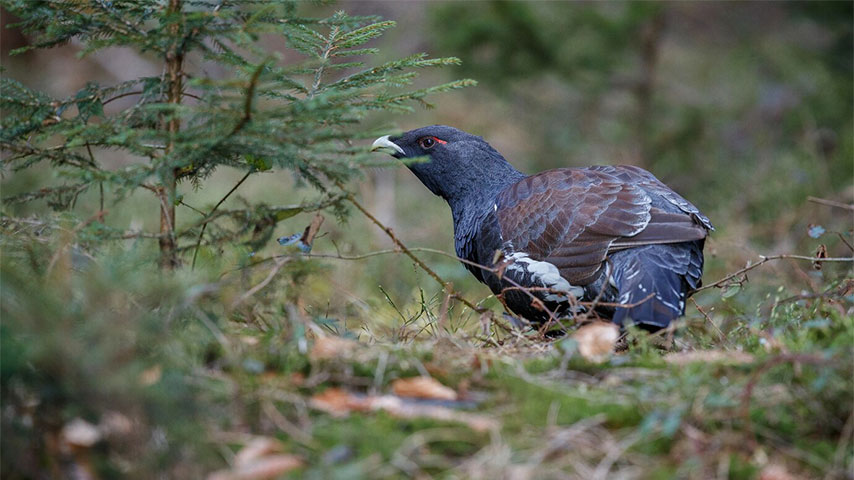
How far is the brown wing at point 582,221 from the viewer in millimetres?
4773

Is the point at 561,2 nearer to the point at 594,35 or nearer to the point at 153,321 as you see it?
the point at 594,35

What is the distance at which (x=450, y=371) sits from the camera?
10.4ft

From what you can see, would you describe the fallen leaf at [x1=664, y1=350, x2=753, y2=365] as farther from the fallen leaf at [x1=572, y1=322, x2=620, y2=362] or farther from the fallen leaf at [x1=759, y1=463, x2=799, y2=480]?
the fallen leaf at [x1=759, y1=463, x2=799, y2=480]

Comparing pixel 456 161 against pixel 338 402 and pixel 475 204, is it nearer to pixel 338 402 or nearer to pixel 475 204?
pixel 475 204

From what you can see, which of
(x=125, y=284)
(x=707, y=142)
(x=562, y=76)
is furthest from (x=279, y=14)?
(x=707, y=142)

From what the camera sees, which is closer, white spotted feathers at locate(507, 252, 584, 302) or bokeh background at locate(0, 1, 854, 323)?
white spotted feathers at locate(507, 252, 584, 302)

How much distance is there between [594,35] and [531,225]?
5.84 metres

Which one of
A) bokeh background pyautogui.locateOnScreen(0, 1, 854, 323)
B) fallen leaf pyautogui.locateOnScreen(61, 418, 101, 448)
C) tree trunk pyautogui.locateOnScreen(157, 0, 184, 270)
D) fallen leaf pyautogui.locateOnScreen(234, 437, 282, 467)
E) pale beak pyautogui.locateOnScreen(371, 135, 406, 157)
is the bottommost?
bokeh background pyautogui.locateOnScreen(0, 1, 854, 323)

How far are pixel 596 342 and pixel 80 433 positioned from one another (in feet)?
6.81

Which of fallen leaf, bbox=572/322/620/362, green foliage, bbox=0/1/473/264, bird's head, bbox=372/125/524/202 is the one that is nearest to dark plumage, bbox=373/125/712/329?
bird's head, bbox=372/125/524/202

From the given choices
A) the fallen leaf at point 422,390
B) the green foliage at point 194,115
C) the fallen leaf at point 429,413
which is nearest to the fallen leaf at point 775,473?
the fallen leaf at point 429,413

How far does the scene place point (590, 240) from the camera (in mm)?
4906

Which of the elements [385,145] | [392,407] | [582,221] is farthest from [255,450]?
[385,145]

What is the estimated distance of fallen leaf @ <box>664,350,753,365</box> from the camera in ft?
10.5
